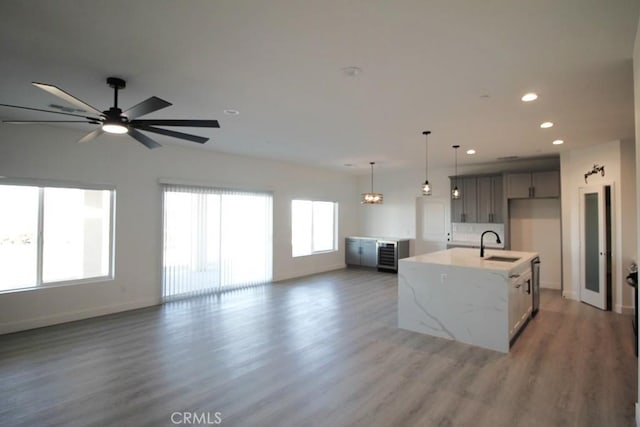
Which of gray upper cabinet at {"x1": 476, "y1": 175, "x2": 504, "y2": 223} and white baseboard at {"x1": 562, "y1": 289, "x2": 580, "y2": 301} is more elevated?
gray upper cabinet at {"x1": 476, "y1": 175, "x2": 504, "y2": 223}

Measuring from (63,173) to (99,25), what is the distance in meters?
3.45

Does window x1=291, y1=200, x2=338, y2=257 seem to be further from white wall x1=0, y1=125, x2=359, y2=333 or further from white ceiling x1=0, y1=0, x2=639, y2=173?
white ceiling x1=0, y1=0, x2=639, y2=173

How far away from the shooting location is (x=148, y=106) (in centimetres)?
255

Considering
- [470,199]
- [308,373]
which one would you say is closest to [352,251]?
[470,199]

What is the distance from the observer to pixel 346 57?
257 centimetres

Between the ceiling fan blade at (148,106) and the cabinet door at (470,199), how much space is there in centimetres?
673

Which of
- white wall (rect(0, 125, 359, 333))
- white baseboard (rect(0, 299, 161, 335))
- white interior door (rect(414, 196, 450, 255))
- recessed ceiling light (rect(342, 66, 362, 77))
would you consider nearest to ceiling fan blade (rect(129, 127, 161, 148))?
recessed ceiling light (rect(342, 66, 362, 77))

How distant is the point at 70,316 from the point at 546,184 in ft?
27.5

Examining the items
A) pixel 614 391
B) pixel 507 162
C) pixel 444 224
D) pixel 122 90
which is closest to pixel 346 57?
pixel 122 90

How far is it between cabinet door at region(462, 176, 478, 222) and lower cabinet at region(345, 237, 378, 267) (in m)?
2.35

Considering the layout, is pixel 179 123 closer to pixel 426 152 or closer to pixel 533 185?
pixel 426 152

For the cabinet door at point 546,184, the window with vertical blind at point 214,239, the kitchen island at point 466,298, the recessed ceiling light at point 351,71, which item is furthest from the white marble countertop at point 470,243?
the recessed ceiling light at point 351,71

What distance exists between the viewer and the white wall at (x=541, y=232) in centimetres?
694

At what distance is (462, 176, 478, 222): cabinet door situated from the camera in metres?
7.49
